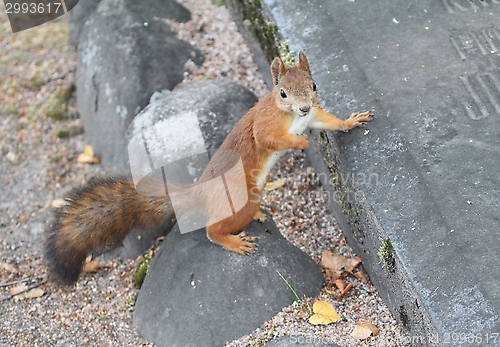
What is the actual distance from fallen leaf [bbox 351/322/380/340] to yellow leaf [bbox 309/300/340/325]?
0.11 metres

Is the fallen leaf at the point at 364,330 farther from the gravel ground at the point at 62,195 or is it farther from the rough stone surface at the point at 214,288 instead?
the rough stone surface at the point at 214,288

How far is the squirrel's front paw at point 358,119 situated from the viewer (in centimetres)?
306

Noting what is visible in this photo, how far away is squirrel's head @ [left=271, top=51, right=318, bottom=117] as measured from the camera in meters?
2.94

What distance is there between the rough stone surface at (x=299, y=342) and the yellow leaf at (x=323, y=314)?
0.15 meters

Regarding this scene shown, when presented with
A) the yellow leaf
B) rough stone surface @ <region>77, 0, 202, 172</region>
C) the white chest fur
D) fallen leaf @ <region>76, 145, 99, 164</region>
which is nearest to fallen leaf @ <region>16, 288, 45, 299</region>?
Answer: rough stone surface @ <region>77, 0, 202, 172</region>

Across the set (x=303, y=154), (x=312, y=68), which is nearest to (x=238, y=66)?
(x=303, y=154)

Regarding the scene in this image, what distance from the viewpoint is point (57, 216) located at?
325 centimetres

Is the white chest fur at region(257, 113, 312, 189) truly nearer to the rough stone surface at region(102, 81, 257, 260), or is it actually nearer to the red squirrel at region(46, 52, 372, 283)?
the red squirrel at region(46, 52, 372, 283)

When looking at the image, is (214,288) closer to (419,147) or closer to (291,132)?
(291,132)

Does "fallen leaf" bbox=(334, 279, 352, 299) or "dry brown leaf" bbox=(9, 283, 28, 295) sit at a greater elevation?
"fallen leaf" bbox=(334, 279, 352, 299)

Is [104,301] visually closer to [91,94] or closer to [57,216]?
[57,216]

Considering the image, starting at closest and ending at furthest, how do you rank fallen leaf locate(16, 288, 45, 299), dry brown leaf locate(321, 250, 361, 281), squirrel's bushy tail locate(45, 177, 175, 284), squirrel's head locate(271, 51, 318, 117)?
squirrel's head locate(271, 51, 318, 117)
squirrel's bushy tail locate(45, 177, 175, 284)
dry brown leaf locate(321, 250, 361, 281)
fallen leaf locate(16, 288, 45, 299)

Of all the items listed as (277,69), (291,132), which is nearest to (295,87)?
(277,69)

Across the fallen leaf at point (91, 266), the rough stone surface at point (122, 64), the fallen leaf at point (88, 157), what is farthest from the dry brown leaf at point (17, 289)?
the fallen leaf at point (88, 157)
